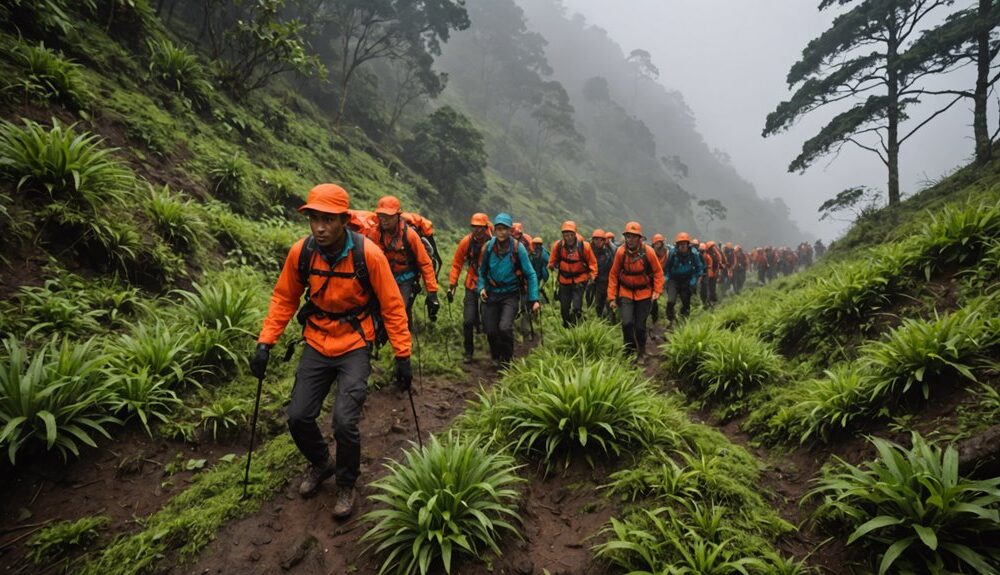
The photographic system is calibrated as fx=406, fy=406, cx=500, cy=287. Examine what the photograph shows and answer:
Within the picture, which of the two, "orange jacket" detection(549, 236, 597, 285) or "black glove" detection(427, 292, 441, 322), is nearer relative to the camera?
"black glove" detection(427, 292, 441, 322)

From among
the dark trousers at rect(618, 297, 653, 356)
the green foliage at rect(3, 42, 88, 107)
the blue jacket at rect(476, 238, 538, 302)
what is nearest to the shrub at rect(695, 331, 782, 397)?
the dark trousers at rect(618, 297, 653, 356)

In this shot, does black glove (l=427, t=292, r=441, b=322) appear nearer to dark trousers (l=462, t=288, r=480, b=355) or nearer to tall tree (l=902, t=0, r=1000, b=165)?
dark trousers (l=462, t=288, r=480, b=355)

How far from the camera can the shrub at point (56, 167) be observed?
5.49 metres

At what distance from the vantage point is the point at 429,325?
9062 millimetres

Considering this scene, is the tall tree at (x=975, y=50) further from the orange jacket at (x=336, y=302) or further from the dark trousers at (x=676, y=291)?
the orange jacket at (x=336, y=302)

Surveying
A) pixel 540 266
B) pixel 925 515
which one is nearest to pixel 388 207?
pixel 540 266

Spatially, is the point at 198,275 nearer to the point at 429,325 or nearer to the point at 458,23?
the point at 429,325

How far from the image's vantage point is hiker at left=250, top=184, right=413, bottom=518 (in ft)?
12.1

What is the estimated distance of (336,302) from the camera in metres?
3.87

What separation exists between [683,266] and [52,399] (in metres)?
11.9

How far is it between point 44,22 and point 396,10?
81.8 ft

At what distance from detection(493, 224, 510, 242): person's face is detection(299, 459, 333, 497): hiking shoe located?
14.2 feet

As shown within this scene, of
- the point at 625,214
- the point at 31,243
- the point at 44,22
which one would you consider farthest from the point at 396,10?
the point at 625,214

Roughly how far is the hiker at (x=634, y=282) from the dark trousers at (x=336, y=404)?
5.54 m
